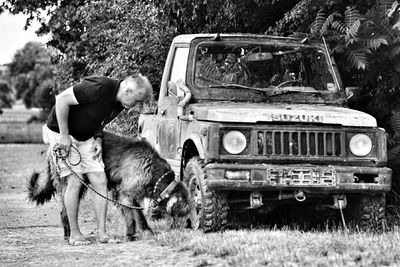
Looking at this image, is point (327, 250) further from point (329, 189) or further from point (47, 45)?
point (47, 45)

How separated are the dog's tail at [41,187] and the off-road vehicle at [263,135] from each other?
1301 millimetres

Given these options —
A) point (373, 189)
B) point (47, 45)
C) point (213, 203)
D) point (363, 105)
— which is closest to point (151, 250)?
point (213, 203)

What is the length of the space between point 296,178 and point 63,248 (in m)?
2.25

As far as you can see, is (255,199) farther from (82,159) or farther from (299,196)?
(82,159)

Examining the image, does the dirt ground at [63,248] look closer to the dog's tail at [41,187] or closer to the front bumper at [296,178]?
the dog's tail at [41,187]

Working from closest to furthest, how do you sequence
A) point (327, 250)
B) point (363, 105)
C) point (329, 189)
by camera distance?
point (327, 250) → point (329, 189) → point (363, 105)

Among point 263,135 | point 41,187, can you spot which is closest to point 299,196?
point 263,135

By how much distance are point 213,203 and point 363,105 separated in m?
3.28

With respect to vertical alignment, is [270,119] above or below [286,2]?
below

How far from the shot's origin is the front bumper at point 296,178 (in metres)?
7.77

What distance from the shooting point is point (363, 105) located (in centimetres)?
1038

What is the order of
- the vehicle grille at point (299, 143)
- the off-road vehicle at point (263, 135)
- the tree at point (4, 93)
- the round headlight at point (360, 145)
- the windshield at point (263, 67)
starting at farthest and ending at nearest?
the tree at point (4, 93) < the windshield at point (263, 67) < the round headlight at point (360, 145) < the vehicle grille at point (299, 143) < the off-road vehicle at point (263, 135)

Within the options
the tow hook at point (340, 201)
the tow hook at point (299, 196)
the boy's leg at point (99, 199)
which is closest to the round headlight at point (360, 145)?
the tow hook at point (340, 201)

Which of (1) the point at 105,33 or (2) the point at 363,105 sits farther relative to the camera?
(1) the point at 105,33
